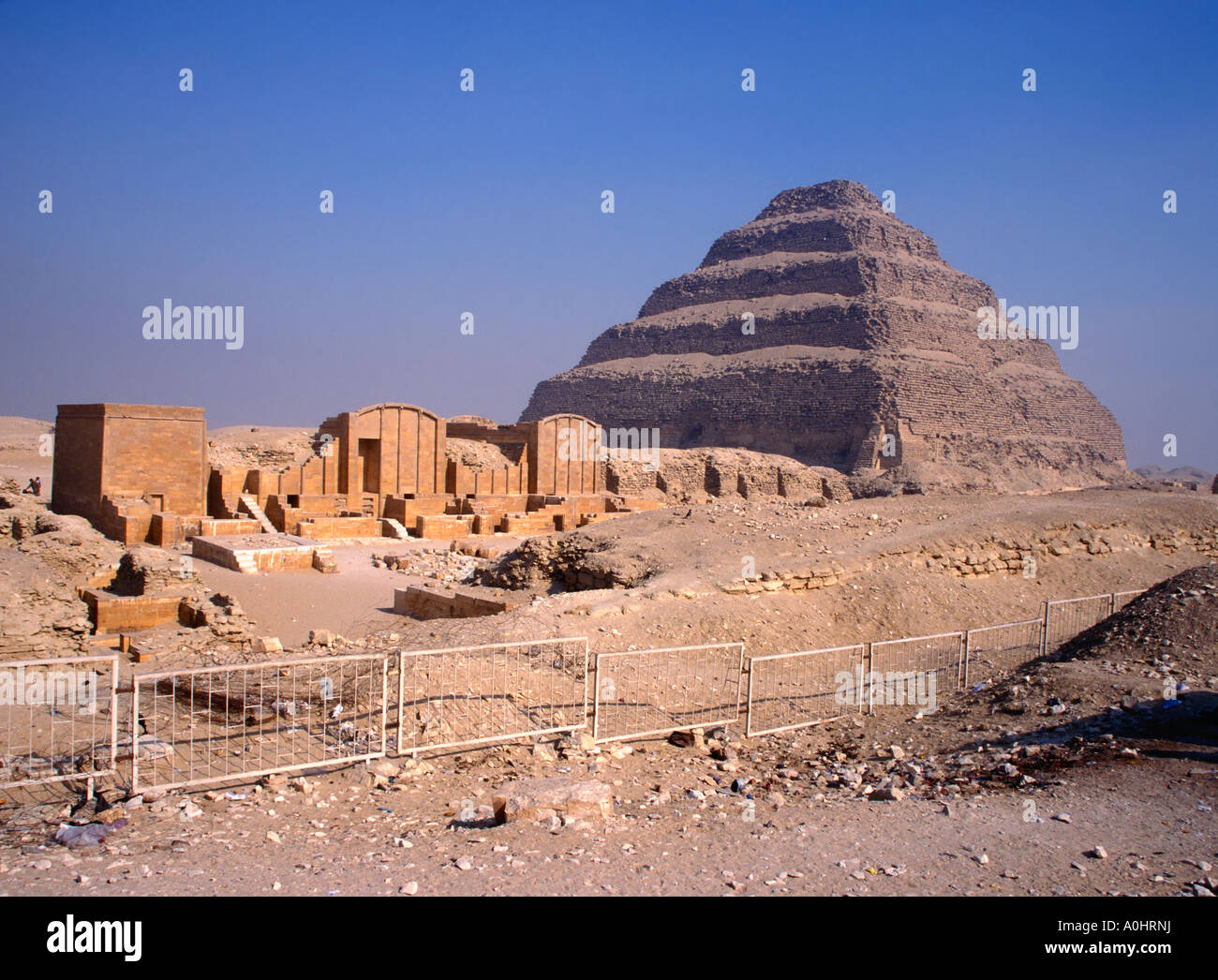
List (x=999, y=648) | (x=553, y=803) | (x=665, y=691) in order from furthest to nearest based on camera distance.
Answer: (x=999, y=648) < (x=665, y=691) < (x=553, y=803)

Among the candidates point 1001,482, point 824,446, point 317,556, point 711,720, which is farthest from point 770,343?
point 711,720

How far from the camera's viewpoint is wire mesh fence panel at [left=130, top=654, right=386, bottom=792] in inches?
203

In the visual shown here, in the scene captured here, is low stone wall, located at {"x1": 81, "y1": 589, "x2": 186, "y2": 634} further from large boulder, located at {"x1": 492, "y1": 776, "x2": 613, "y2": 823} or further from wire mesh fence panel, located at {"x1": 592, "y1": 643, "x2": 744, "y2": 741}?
large boulder, located at {"x1": 492, "y1": 776, "x2": 613, "y2": 823}

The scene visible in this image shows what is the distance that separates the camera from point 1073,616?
10.9m

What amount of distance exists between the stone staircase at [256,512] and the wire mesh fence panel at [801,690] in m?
14.0

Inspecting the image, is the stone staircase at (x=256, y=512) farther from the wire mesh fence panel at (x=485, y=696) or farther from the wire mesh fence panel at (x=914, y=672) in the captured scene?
the wire mesh fence panel at (x=914, y=672)

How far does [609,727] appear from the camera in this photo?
6773mm

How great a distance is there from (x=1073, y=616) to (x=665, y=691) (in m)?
6.13

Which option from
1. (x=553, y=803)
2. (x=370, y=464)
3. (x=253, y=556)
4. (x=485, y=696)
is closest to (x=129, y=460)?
(x=370, y=464)

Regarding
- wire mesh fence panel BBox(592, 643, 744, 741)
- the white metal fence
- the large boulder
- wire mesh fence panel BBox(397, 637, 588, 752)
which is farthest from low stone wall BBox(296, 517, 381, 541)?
the large boulder

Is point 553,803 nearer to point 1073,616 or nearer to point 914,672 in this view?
point 914,672

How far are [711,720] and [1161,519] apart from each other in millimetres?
13011

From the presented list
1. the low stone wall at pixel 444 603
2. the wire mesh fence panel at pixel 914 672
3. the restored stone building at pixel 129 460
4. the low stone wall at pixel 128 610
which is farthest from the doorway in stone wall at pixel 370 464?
the wire mesh fence panel at pixel 914 672

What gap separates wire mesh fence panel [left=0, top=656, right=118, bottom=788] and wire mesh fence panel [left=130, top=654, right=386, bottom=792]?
7.2 inches
